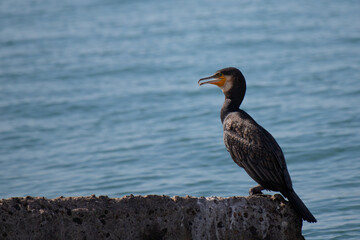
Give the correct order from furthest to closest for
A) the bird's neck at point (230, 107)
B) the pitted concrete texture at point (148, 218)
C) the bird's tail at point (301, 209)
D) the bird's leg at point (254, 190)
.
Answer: the bird's neck at point (230, 107) → the bird's leg at point (254, 190) → the bird's tail at point (301, 209) → the pitted concrete texture at point (148, 218)

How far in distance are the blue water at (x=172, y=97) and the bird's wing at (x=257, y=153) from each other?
6.00ft

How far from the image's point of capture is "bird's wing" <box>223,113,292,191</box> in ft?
18.1

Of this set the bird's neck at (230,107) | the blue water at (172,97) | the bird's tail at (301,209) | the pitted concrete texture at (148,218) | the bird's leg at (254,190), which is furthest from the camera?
the blue water at (172,97)

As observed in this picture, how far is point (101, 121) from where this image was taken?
1352 cm

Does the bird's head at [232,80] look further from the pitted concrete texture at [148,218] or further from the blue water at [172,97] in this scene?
the blue water at [172,97]

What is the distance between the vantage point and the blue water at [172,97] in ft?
31.1

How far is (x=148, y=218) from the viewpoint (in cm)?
462

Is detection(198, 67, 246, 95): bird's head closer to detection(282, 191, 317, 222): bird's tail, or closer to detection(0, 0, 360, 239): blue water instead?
detection(282, 191, 317, 222): bird's tail

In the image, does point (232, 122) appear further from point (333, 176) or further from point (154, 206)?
point (333, 176)

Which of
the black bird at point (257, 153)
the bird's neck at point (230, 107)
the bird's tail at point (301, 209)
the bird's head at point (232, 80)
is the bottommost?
the bird's tail at point (301, 209)

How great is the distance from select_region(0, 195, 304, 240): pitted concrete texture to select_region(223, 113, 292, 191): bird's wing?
47 centimetres

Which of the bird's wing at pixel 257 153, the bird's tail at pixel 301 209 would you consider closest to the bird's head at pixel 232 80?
the bird's wing at pixel 257 153

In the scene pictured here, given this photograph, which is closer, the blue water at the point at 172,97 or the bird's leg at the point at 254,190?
the bird's leg at the point at 254,190

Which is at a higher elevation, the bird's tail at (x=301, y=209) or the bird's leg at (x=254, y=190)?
the bird's leg at (x=254, y=190)
